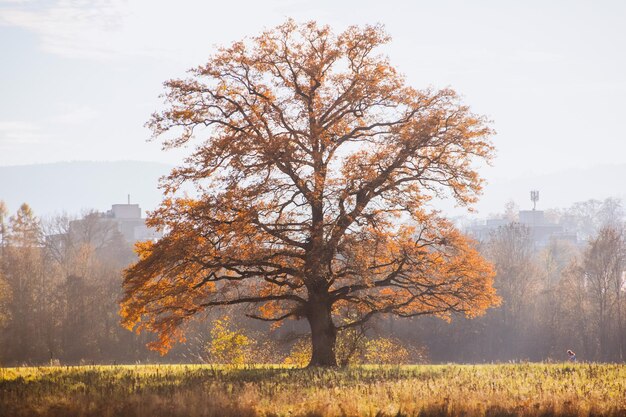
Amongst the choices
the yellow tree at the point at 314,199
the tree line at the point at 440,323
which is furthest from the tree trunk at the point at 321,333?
the tree line at the point at 440,323

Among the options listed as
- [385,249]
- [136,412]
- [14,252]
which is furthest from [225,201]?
[14,252]

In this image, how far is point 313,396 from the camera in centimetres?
2025

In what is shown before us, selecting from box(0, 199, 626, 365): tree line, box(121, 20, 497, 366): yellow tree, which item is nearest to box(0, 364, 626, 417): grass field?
box(121, 20, 497, 366): yellow tree

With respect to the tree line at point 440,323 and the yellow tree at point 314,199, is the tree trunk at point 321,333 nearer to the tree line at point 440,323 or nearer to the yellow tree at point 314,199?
the yellow tree at point 314,199

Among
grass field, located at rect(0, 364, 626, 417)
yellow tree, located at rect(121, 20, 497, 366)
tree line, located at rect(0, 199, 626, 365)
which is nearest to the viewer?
grass field, located at rect(0, 364, 626, 417)

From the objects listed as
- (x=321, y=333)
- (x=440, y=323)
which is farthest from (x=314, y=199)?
(x=440, y=323)

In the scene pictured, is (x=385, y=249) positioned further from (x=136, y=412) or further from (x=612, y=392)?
(x=136, y=412)

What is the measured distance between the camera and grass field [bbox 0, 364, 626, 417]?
19.0 meters

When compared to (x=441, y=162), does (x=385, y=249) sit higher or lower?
lower

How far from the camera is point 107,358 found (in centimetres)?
7412

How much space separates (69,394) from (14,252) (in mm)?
Result: 72604

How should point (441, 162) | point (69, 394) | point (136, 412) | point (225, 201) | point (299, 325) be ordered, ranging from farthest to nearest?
point (299, 325), point (441, 162), point (225, 201), point (69, 394), point (136, 412)

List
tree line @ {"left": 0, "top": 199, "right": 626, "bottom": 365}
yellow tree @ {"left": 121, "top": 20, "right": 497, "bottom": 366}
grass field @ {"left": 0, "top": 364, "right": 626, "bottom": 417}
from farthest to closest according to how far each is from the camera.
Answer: tree line @ {"left": 0, "top": 199, "right": 626, "bottom": 365} → yellow tree @ {"left": 121, "top": 20, "right": 497, "bottom": 366} → grass field @ {"left": 0, "top": 364, "right": 626, "bottom": 417}

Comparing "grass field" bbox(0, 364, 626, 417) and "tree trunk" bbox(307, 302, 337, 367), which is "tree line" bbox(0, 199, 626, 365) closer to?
"tree trunk" bbox(307, 302, 337, 367)
